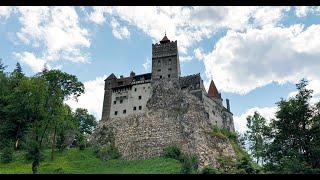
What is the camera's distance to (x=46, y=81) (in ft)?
205

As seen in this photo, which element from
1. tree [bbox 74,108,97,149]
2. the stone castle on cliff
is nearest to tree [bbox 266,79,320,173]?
the stone castle on cliff

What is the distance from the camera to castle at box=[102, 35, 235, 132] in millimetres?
68188

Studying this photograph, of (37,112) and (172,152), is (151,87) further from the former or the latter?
Result: (37,112)

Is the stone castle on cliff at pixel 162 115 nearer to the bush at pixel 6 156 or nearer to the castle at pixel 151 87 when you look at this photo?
the castle at pixel 151 87

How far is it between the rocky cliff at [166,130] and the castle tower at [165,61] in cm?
154

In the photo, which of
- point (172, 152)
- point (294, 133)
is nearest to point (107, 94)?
point (172, 152)

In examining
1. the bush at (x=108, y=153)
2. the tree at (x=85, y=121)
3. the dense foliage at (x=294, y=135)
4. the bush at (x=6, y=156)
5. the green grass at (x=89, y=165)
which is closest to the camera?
the dense foliage at (x=294, y=135)

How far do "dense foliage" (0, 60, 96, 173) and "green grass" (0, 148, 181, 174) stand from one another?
1.58m

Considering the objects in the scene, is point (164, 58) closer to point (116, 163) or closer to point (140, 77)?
point (140, 77)

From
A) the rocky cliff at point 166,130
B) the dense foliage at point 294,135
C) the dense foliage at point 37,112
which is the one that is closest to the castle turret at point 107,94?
the rocky cliff at point 166,130

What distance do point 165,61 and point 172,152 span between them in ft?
64.9

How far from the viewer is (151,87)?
226ft

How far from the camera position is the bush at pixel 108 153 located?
60.5 metres
